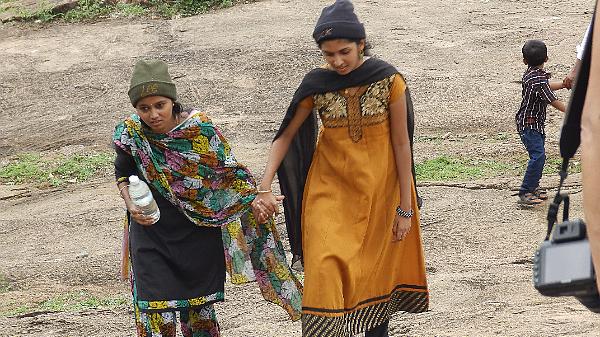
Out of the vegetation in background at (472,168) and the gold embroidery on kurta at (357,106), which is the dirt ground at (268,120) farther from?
the gold embroidery on kurta at (357,106)

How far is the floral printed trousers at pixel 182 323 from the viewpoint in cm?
510

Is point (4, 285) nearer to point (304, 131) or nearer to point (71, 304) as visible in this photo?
point (71, 304)

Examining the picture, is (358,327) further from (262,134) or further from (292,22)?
(292,22)

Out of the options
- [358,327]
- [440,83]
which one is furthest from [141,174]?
[440,83]

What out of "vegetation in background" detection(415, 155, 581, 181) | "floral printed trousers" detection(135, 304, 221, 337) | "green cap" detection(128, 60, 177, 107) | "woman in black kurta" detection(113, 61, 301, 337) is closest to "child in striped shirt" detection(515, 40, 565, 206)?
"vegetation in background" detection(415, 155, 581, 181)

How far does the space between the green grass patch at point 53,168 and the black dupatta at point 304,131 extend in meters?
4.96

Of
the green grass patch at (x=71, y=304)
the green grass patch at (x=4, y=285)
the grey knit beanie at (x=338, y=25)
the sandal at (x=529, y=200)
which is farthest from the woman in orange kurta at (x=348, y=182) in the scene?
the sandal at (x=529, y=200)

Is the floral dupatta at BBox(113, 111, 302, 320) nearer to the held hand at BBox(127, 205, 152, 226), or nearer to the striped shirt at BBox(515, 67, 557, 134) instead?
the held hand at BBox(127, 205, 152, 226)

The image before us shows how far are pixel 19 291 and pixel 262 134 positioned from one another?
3.90m

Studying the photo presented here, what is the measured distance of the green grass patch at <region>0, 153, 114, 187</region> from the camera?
9.91 metres

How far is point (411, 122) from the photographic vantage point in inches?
199

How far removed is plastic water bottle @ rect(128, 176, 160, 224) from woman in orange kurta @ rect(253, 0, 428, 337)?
21.3 inches

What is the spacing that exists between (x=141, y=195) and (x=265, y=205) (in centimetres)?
62

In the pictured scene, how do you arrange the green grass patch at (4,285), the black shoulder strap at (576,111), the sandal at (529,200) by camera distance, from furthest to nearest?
1. the sandal at (529,200)
2. the green grass patch at (4,285)
3. the black shoulder strap at (576,111)
